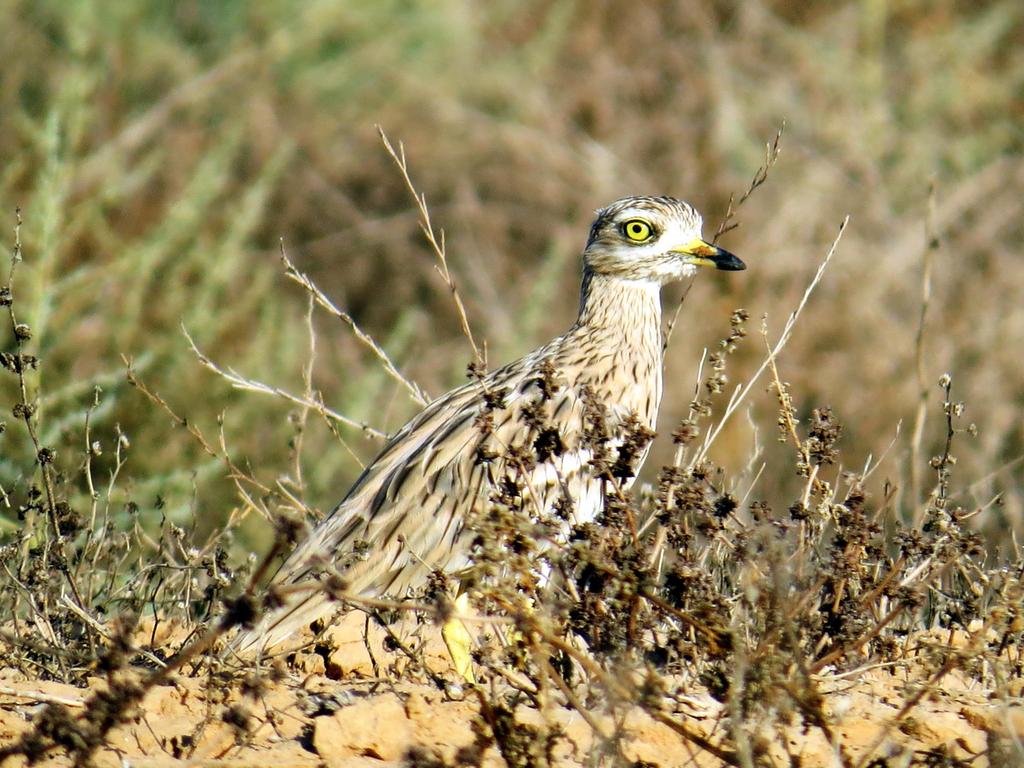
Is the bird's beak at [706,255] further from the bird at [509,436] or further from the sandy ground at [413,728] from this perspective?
the sandy ground at [413,728]

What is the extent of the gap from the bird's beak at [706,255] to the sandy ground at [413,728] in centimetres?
230

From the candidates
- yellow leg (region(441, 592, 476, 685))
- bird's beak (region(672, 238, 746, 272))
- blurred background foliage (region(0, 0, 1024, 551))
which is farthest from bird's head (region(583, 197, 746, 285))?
blurred background foliage (region(0, 0, 1024, 551))

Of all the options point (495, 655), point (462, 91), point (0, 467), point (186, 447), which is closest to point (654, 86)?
point (462, 91)

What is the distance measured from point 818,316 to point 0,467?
18.8 ft

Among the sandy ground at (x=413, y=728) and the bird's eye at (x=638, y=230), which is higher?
the bird's eye at (x=638, y=230)

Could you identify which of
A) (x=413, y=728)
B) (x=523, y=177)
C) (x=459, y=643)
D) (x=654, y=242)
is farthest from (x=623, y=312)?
(x=523, y=177)

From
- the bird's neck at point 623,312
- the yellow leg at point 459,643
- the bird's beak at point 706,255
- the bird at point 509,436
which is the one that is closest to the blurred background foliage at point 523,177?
the bird's neck at point 623,312

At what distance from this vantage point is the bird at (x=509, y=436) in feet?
17.1

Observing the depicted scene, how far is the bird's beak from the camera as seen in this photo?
6520mm

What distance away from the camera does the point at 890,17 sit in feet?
42.4

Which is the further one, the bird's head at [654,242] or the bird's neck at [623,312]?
the bird's head at [654,242]

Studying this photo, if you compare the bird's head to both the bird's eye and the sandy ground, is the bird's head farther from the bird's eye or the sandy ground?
the sandy ground

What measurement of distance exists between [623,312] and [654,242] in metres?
0.30

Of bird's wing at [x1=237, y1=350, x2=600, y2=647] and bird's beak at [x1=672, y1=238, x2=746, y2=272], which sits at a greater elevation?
bird's beak at [x1=672, y1=238, x2=746, y2=272]
